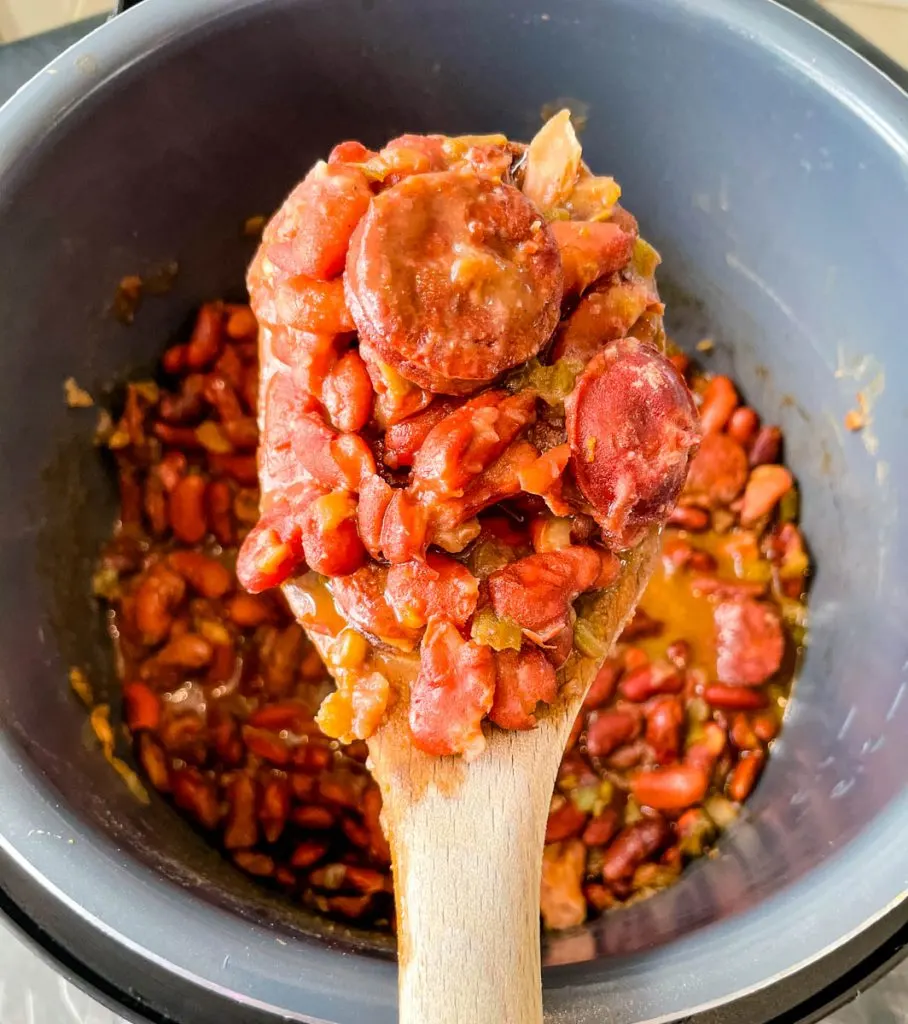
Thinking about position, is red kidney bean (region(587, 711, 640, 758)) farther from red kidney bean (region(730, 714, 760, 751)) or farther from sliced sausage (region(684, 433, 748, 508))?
sliced sausage (region(684, 433, 748, 508))

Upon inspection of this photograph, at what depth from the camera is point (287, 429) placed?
1297mm

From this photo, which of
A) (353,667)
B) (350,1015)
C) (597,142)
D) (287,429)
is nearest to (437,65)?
(597,142)

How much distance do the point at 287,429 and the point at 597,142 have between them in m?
0.85

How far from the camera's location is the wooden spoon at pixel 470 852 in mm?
1019

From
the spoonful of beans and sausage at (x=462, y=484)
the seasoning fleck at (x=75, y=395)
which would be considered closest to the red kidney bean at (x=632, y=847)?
the spoonful of beans and sausage at (x=462, y=484)

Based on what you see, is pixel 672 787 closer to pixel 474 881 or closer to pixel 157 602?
pixel 474 881

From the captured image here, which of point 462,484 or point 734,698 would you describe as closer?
point 462,484

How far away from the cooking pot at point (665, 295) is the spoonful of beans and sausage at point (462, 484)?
0.16 metres

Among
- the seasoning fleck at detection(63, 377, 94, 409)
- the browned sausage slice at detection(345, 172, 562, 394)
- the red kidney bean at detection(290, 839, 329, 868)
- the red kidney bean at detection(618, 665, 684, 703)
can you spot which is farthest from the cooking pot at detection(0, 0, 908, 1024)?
the browned sausage slice at detection(345, 172, 562, 394)

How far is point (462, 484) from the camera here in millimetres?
1103

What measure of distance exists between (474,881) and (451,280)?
737 millimetres

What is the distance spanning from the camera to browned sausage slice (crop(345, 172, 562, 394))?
1054 millimetres

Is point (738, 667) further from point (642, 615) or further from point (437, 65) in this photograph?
point (437, 65)

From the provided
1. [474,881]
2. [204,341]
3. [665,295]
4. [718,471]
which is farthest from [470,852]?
[665,295]
